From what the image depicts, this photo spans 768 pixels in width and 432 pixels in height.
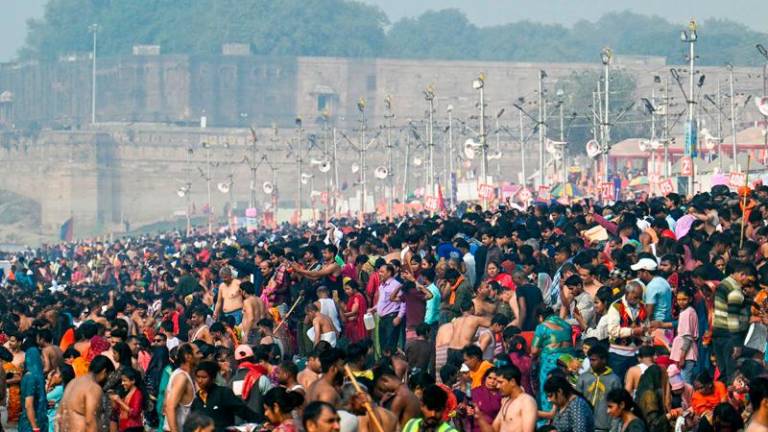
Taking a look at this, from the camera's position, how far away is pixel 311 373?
42.0 feet

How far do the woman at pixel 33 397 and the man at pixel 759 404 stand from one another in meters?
5.41

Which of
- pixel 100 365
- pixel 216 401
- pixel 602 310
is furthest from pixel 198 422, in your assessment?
pixel 602 310

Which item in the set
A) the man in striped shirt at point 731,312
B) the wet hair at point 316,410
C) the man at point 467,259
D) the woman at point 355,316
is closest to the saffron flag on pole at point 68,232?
the man at point 467,259

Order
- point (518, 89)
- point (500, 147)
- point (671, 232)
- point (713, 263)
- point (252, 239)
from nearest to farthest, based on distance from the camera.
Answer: point (713, 263) → point (671, 232) → point (252, 239) → point (500, 147) → point (518, 89)

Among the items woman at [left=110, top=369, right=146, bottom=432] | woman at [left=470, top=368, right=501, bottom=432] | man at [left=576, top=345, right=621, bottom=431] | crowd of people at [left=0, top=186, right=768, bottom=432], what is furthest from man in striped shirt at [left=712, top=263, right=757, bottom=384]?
woman at [left=110, top=369, right=146, bottom=432]

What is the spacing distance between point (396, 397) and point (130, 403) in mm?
2652

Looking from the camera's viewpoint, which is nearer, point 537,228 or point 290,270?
point 290,270

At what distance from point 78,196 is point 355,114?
16.3 m

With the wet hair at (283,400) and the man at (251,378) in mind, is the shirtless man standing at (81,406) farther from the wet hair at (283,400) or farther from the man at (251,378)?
the wet hair at (283,400)

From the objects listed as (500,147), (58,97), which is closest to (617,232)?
(500,147)

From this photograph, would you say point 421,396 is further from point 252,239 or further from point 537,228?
point 252,239

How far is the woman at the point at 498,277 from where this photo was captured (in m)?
16.5

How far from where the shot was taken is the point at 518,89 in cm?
10275

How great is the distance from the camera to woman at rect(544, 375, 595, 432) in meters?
11.9
